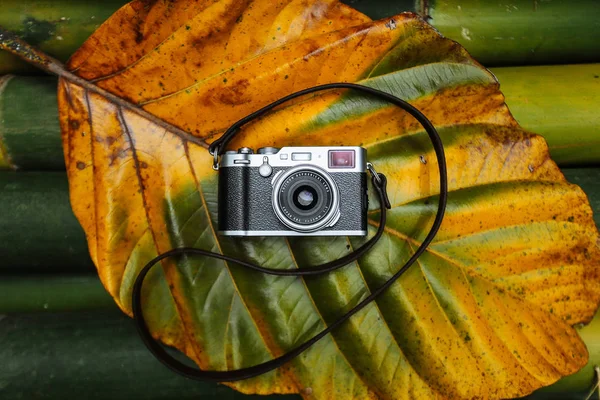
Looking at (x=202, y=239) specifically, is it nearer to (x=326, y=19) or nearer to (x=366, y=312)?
(x=366, y=312)

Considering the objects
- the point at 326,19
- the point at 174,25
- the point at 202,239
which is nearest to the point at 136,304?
the point at 202,239

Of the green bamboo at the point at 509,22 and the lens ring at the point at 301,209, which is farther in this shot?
the green bamboo at the point at 509,22

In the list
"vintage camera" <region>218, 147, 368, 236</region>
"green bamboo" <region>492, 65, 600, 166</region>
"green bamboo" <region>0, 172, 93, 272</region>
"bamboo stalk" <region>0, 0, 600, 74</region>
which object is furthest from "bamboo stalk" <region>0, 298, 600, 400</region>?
"green bamboo" <region>492, 65, 600, 166</region>

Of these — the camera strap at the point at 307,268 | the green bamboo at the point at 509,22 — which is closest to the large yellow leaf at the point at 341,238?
the camera strap at the point at 307,268

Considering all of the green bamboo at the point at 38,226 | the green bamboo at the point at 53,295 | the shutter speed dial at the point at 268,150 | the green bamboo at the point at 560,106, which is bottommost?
the green bamboo at the point at 53,295

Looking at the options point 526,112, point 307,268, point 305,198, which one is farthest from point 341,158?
point 526,112

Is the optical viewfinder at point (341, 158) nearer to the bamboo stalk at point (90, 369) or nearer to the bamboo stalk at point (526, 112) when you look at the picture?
the bamboo stalk at point (526, 112)

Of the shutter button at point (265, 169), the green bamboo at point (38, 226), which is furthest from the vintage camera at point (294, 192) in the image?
the green bamboo at point (38, 226)

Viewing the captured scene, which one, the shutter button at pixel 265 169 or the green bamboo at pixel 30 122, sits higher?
the green bamboo at pixel 30 122
